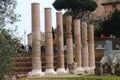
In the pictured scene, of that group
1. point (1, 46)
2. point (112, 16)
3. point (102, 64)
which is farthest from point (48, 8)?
point (112, 16)

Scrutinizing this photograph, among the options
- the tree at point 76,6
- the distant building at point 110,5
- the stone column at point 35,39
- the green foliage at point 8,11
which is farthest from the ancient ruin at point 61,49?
the distant building at point 110,5

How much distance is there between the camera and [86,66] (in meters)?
38.6

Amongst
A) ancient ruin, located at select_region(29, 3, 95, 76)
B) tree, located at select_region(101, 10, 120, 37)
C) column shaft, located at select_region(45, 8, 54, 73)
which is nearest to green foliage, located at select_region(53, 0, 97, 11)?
tree, located at select_region(101, 10, 120, 37)

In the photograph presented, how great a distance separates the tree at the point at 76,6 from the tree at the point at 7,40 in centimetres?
5782

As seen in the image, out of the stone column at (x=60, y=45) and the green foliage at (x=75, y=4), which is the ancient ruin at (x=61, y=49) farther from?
the green foliage at (x=75, y=4)

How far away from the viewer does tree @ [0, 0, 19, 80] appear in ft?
46.2

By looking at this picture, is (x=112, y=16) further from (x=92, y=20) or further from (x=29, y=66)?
(x=29, y=66)

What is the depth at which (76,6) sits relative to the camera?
73.8 meters

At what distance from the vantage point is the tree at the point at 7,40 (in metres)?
14.1

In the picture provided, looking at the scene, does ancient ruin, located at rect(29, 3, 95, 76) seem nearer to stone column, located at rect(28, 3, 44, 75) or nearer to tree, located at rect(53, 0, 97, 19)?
stone column, located at rect(28, 3, 44, 75)

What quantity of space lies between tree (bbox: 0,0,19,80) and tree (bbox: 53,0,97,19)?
57.8 metres

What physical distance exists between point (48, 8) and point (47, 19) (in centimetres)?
78

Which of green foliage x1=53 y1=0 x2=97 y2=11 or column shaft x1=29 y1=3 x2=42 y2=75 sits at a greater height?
green foliage x1=53 y1=0 x2=97 y2=11

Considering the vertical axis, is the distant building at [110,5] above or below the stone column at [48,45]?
above
